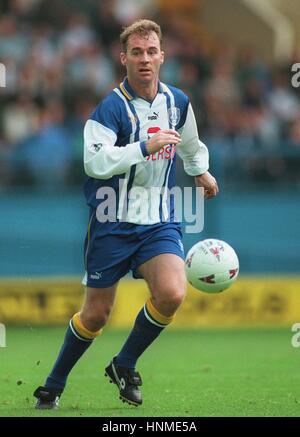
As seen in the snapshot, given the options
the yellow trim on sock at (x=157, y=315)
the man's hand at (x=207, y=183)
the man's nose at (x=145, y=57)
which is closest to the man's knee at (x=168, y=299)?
the yellow trim on sock at (x=157, y=315)

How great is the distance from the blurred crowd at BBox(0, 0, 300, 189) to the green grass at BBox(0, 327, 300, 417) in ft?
7.57

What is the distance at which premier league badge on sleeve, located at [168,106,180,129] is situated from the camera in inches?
289

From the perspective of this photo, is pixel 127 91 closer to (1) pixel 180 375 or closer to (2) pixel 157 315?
(2) pixel 157 315

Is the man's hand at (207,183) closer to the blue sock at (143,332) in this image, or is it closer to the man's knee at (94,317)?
the blue sock at (143,332)

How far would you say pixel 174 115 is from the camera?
24.2 feet

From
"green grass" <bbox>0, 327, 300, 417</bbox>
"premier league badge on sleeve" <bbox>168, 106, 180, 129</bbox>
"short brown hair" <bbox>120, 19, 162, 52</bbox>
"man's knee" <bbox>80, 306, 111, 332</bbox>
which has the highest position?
Answer: "short brown hair" <bbox>120, 19, 162, 52</bbox>

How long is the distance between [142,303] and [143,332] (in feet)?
22.1

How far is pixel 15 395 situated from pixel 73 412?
889mm

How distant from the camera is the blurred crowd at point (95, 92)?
1440cm

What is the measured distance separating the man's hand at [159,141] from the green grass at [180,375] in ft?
Answer: 5.18

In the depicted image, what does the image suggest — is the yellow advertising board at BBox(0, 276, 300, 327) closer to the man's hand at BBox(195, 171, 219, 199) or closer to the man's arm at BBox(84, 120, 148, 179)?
the man's hand at BBox(195, 171, 219, 199)

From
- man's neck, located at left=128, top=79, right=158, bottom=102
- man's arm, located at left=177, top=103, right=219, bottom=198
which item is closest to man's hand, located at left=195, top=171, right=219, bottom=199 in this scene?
man's arm, located at left=177, top=103, right=219, bottom=198

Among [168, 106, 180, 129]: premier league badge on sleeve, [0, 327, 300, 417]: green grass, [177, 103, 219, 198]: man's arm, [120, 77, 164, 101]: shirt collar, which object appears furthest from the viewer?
[177, 103, 219, 198]: man's arm

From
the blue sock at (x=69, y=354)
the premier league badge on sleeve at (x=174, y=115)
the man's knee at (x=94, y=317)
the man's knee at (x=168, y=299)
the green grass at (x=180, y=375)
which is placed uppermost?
the premier league badge on sleeve at (x=174, y=115)
